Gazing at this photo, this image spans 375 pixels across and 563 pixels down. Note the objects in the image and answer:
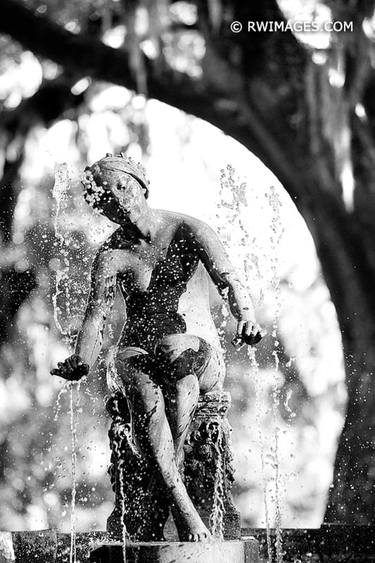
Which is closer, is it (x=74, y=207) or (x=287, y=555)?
(x=287, y=555)

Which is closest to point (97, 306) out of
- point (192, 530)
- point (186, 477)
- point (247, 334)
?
point (247, 334)

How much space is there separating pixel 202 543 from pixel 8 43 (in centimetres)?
429

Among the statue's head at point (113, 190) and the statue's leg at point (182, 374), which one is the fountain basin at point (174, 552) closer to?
the statue's leg at point (182, 374)

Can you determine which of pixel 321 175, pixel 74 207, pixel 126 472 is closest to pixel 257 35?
pixel 321 175

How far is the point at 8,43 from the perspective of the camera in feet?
20.8

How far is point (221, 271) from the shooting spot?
4.19 metres

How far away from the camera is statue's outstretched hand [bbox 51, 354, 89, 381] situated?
3.97 metres

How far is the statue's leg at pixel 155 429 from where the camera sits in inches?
146

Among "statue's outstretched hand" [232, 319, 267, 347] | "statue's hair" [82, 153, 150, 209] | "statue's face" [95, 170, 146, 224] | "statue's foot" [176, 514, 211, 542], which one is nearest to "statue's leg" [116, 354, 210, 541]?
"statue's foot" [176, 514, 211, 542]

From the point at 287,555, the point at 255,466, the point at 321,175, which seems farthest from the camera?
the point at 255,466

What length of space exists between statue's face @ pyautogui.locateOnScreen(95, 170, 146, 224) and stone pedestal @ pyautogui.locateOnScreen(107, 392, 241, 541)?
36.1 inches

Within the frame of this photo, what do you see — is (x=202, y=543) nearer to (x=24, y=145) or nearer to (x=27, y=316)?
(x=24, y=145)

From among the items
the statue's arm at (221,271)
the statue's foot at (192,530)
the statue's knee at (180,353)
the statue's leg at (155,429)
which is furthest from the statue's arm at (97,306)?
the statue's foot at (192,530)

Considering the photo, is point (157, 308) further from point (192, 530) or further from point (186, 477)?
point (192, 530)
